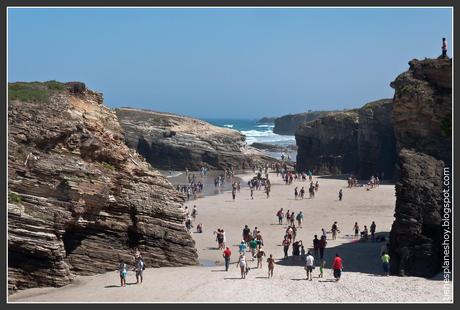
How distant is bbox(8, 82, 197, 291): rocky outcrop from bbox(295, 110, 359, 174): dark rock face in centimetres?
3589

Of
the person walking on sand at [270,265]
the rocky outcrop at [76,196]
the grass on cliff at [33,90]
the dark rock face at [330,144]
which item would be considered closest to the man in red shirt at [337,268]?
the person walking on sand at [270,265]

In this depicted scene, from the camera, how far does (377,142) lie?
54.7 m

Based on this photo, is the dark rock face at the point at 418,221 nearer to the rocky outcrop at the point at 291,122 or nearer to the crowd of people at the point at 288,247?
the crowd of people at the point at 288,247

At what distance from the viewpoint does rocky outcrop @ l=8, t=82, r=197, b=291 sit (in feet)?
68.9

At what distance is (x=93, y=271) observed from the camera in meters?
23.0

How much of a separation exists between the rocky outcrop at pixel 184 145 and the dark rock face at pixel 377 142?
15844 millimetres

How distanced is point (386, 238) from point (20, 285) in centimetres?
1703

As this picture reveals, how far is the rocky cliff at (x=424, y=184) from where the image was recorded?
71.5 ft

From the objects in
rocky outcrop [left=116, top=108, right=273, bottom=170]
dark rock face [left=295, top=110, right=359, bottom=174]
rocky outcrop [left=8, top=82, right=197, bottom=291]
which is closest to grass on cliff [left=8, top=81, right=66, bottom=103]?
rocky outcrop [left=8, top=82, right=197, bottom=291]

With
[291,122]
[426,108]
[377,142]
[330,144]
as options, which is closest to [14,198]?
[426,108]

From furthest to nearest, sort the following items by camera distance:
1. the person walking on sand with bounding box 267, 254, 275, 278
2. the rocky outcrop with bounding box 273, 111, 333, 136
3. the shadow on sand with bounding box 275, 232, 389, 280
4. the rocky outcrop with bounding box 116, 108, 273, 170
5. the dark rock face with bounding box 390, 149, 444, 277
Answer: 1. the rocky outcrop with bounding box 273, 111, 333, 136
2. the rocky outcrop with bounding box 116, 108, 273, 170
3. the shadow on sand with bounding box 275, 232, 389, 280
4. the person walking on sand with bounding box 267, 254, 275, 278
5. the dark rock face with bounding box 390, 149, 444, 277

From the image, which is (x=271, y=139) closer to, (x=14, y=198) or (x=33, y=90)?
(x=33, y=90)

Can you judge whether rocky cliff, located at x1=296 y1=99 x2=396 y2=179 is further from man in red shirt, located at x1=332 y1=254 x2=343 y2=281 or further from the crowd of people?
man in red shirt, located at x1=332 y1=254 x2=343 y2=281

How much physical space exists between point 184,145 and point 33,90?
43852 mm
